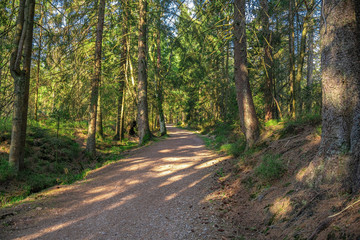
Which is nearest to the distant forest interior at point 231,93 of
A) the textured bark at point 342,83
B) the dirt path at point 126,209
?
the textured bark at point 342,83

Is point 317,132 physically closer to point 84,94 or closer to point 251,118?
point 251,118

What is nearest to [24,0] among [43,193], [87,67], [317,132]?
[87,67]

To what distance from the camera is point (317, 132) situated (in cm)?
571

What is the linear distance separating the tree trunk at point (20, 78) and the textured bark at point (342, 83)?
8.03m

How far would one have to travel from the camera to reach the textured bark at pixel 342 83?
11.1ft

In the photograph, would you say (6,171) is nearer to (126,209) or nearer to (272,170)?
(126,209)

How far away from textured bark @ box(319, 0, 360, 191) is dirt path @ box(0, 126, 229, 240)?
2.45 meters

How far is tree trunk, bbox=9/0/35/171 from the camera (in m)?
6.96

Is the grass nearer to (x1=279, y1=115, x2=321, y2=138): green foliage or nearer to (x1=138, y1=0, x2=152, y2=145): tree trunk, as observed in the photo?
(x1=138, y1=0, x2=152, y2=145): tree trunk

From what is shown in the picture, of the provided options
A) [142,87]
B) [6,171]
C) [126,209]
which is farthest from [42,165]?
[142,87]

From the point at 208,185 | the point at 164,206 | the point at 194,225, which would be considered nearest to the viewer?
the point at 194,225

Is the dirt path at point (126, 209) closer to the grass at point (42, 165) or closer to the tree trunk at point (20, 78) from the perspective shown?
the grass at point (42, 165)

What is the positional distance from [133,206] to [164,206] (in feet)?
2.45

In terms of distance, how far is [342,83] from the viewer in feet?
11.4
